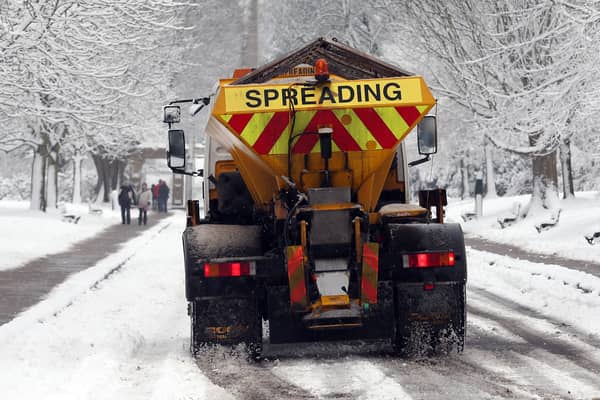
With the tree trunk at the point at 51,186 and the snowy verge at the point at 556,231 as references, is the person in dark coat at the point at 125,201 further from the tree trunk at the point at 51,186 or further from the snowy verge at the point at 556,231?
the snowy verge at the point at 556,231

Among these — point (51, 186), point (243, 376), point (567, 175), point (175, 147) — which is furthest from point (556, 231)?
point (51, 186)

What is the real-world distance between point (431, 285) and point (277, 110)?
80.0 inches

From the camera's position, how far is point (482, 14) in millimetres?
26359

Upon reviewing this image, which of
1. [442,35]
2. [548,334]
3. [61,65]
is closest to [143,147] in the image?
[442,35]

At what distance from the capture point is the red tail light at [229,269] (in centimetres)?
806

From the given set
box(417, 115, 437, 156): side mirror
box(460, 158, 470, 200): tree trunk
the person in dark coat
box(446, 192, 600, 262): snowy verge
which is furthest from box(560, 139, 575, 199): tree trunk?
box(460, 158, 470, 200): tree trunk

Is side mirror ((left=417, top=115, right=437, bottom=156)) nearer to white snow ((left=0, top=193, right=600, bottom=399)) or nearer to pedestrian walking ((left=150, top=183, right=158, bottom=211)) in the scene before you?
white snow ((left=0, top=193, right=600, bottom=399))

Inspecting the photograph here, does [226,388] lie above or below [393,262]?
below

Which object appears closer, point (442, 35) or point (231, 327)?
point (231, 327)

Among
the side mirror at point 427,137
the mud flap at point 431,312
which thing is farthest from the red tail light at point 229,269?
the side mirror at point 427,137

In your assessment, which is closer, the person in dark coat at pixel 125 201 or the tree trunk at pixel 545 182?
the tree trunk at pixel 545 182

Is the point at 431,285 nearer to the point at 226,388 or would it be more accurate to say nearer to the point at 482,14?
the point at 226,388

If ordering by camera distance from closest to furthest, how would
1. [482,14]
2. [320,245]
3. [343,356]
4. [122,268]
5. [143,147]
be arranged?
[320,245] → [343,356] → [122,268] → [482,14] → [143,147]

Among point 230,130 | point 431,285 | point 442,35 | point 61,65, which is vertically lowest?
point 431,285
